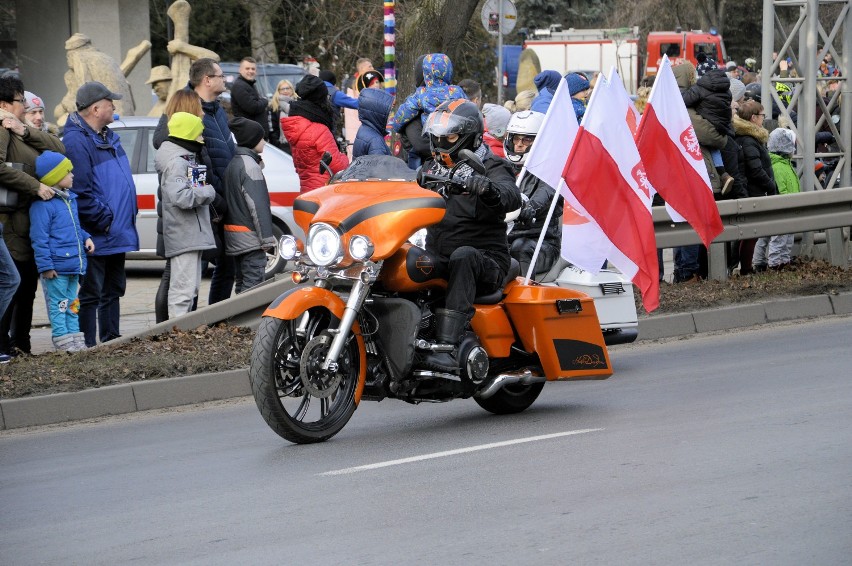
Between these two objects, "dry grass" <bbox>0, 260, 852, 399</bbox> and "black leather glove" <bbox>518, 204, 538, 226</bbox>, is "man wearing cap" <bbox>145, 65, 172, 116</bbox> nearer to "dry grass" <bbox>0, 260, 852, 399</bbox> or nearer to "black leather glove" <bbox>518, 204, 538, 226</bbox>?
"dry grass" <bbox>0, 260, 852, 399</bbox>

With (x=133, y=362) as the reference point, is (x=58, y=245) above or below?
above

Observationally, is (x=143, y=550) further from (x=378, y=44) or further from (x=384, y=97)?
(x=378, y=44)

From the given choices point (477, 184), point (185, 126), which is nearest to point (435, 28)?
point (185, 126)

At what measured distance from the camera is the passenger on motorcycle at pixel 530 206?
1004 centimetres

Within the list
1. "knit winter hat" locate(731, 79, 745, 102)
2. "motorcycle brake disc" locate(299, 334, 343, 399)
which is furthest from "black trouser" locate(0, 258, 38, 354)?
"knit winter hat" locate(731, 79, 745, 102)

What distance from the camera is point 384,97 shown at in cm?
1292

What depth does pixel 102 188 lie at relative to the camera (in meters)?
11.1

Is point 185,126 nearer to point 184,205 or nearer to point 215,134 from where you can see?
point 184,205

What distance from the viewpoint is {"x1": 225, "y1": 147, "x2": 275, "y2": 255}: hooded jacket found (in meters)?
11.6

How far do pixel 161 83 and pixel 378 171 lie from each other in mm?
16129

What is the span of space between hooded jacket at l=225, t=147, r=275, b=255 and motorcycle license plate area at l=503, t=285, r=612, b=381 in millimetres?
3625

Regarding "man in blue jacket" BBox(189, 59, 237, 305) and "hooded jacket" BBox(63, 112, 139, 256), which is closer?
"hooded jacket" BBox(63, 112, 139, 256)

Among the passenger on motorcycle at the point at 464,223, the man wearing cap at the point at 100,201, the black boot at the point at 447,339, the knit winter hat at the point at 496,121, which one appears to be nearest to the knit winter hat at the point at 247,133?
the man wearing cap at the point at 100,201

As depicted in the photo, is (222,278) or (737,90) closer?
(222,278)
